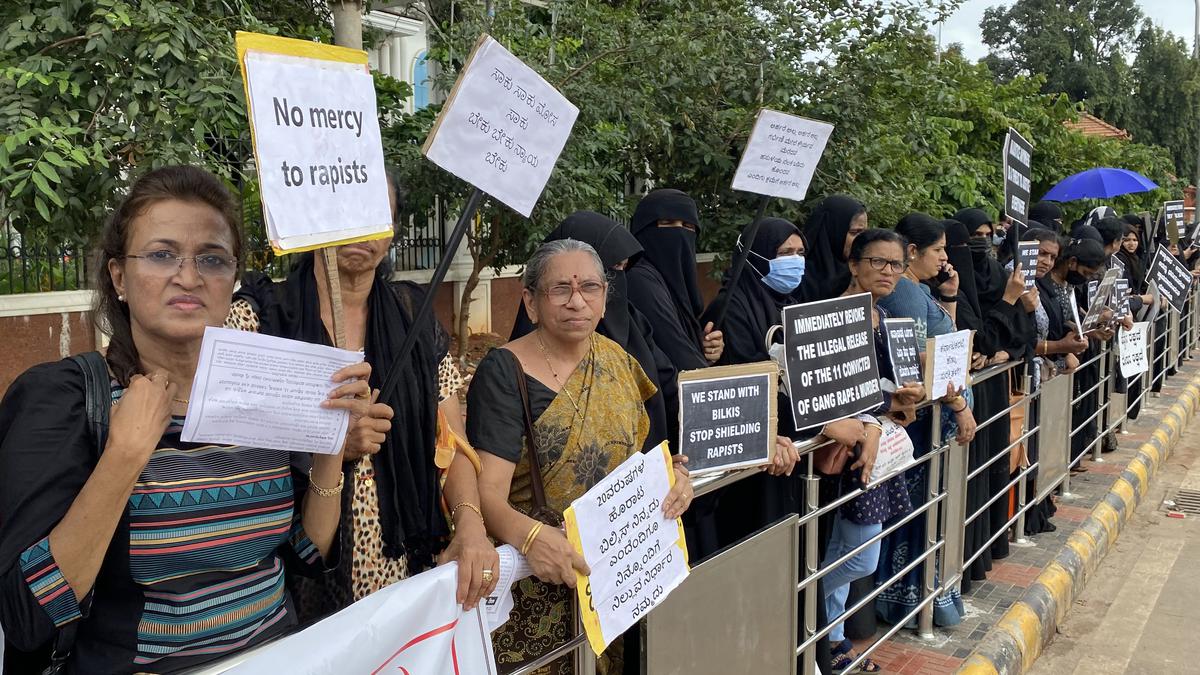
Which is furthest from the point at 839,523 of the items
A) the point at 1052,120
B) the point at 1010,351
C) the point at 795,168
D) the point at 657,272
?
the point at 1052,120

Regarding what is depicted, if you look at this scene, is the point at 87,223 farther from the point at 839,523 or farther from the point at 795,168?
the point at 839,523

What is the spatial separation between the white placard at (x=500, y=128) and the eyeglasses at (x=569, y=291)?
218 millimetres

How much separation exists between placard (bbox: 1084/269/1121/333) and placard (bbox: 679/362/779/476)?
4406 mm

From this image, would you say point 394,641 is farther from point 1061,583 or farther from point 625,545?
point 1061,583

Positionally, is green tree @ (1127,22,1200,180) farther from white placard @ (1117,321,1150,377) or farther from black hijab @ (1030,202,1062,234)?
white placard @ (1117,321,1150,377)

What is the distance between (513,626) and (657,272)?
1.69 metres

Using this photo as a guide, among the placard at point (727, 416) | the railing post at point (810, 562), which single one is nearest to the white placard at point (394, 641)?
the placard at point (727, 416)

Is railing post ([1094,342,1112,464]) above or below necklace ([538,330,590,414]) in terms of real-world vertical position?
below

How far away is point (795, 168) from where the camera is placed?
4.49 m

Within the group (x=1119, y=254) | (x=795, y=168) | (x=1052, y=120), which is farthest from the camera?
(x=1052, y=120)

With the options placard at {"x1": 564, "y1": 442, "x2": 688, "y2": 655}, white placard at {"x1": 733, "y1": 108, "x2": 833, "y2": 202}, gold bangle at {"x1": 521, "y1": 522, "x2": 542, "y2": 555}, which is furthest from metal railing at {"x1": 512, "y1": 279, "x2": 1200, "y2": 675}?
white placard at {"x1": 733, "y1": 108, "x2": 833, "y2": 202}

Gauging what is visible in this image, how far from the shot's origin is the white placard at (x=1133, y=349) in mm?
7718

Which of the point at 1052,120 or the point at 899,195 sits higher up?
the point at 1052,120

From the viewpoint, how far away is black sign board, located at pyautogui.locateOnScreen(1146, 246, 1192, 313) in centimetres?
877
